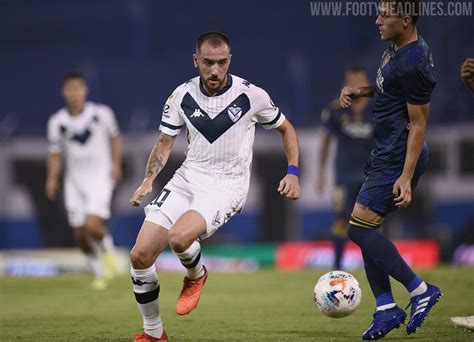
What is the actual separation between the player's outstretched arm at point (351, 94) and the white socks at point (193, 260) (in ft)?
5.28

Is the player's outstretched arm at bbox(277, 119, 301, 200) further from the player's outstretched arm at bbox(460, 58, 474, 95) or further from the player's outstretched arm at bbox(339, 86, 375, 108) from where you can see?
the player's outstretched arm at bbox(460, 58, 474, 95)

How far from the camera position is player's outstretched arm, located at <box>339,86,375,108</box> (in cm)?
718

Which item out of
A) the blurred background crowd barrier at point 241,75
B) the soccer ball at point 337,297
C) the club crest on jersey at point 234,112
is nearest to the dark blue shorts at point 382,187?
the soccer ball at point 337,297

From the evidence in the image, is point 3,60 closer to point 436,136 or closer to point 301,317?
point 436,136

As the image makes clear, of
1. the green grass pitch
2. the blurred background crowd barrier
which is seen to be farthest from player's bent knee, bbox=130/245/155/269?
the blurred background crowd barrier

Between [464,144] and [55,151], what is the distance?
7718mm

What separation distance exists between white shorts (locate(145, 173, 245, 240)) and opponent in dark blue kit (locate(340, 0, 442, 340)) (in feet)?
3.23

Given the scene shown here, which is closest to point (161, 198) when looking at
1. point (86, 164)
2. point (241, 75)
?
point (86, 164)

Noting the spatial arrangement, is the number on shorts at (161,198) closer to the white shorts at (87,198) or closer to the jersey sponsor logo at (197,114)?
the jersey sponsor logo at (197,114)

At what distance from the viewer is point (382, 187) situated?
686 cm

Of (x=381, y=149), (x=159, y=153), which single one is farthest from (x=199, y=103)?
(x=381, y=149)

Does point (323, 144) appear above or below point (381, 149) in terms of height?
below

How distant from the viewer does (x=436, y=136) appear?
16.9 meters

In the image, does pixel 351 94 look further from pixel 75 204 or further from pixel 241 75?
pixel 241 75
